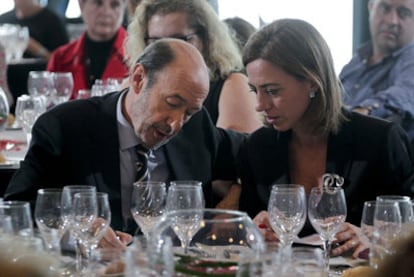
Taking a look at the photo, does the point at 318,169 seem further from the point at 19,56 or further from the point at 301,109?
the point at 19,56

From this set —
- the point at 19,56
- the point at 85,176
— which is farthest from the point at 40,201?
the point at 19,56

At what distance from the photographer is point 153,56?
3.01 meters

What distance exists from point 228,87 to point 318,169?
123 cm

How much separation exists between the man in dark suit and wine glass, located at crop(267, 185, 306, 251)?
0.63m

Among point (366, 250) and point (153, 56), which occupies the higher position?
point (153, 56)

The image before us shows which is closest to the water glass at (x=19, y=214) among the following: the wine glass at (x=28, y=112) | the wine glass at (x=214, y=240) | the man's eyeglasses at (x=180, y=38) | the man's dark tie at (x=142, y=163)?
the wine glass at (x=214, y=240)

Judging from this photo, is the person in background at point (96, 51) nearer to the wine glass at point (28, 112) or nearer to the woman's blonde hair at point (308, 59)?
the wine glass at point (28, 112)

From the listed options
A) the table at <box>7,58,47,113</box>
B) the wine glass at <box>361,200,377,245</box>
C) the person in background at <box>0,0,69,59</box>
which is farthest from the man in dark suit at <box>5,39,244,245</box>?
the person in background at <box>0,0,69,59</box>

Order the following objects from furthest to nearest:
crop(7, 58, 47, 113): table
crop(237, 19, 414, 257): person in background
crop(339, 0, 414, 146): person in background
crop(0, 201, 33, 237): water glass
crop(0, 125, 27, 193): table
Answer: crop(7, 58, 47, 113): table → crop(339, 0, 414, 146): person in background → crop(0, 125, 27, 193): table → crop(237, 19, 414, 257): person in background → crop(0, 201, 33, 237): water glass

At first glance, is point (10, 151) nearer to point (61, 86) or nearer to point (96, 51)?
point (61, 86)

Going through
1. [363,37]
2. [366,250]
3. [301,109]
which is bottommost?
[366,250]

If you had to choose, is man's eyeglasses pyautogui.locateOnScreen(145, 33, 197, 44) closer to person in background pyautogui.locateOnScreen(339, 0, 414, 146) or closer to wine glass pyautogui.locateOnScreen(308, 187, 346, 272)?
person in background pyautogui.locateOnScreen(339, 0, 414, 146)

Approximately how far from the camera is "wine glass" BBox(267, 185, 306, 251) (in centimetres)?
241

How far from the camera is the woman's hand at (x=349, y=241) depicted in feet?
7.92
